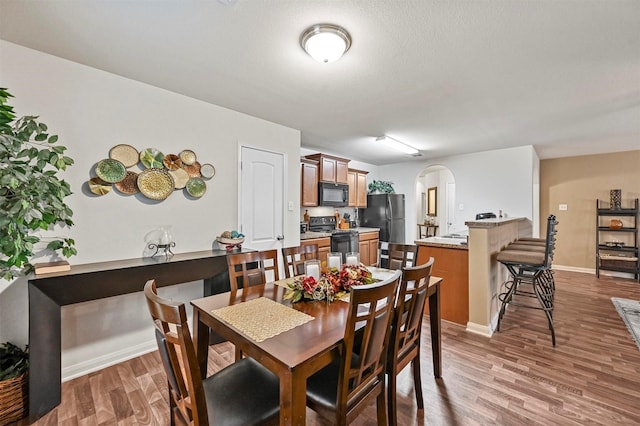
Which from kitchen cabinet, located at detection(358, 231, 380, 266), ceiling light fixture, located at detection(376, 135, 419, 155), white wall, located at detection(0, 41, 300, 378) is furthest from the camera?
kitchen cabinet, located at detection(358, 231, 380, 266)

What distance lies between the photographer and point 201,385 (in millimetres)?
974

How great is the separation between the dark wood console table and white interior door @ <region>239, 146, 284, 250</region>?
109 cm

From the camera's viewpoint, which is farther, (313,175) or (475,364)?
(313,175)

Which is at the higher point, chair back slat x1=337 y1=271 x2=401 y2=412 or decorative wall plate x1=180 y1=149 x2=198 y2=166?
decorative wall plate x1=180 y1=149 x2=198 y2=166

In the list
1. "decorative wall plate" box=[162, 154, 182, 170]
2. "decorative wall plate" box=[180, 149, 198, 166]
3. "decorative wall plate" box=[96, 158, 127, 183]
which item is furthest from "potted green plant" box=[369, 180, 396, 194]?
"decorative wall plate" box=[96, 158, 127, 183]

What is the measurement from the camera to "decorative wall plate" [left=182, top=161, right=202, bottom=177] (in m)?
2.75

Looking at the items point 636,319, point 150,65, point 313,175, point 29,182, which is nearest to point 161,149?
point 150,65

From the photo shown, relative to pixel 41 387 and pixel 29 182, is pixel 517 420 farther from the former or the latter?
pixel 29 182

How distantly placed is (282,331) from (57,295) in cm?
167

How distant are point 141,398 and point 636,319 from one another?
5019 mm

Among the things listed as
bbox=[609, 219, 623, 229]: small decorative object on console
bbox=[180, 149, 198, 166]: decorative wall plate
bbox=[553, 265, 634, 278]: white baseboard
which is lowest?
bbox=[553, 265, 634, 278]: white baseboard

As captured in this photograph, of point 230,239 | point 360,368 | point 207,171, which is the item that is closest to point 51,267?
point 230,239

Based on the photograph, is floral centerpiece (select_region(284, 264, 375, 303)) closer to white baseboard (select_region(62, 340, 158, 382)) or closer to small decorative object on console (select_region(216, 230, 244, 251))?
small decorative object on console (select_region(216, 230, 244, 251))

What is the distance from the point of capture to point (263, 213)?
11.3 ft
